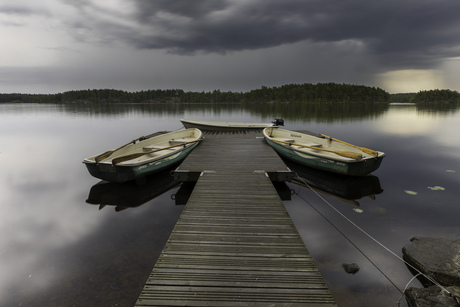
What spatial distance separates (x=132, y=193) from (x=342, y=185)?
9.26 meters

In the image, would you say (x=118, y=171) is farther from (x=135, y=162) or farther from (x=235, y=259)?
(x=235, y=259)

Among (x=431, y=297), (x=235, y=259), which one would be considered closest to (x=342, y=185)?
(x=431, y=297)

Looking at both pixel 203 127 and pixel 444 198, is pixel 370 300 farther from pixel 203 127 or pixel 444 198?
pixel 203 127

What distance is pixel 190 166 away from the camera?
990 cm

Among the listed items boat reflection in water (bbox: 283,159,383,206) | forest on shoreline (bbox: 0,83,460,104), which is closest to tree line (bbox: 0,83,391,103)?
forest on shoreline (bbox: 0,83,460,104)

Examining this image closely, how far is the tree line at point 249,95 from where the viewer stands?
465 feet

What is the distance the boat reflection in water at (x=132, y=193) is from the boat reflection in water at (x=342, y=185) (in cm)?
520

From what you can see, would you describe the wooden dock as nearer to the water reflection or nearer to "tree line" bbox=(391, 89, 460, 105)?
the water reflection

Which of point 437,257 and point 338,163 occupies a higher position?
point 338,163

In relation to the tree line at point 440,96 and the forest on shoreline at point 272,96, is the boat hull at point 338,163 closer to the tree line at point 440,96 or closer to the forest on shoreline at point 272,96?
the forest on shoreline at point 272,96

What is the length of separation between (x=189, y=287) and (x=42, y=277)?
4.13 metres

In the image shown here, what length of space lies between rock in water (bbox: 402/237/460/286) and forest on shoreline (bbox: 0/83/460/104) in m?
147

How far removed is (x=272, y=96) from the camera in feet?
498

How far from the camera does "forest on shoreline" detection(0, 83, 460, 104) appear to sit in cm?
14250
